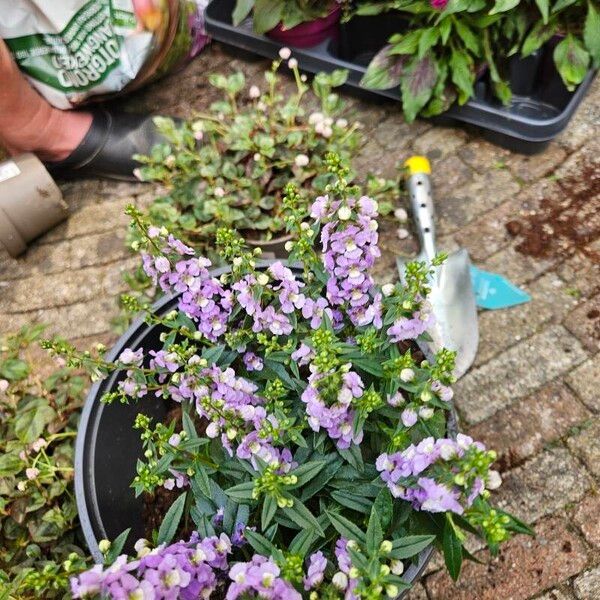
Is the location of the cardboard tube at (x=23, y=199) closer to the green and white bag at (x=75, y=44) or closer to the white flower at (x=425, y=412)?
the green and white bag at (x=75, y=44)

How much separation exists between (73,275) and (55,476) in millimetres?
858

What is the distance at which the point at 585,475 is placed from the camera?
5.54 feet

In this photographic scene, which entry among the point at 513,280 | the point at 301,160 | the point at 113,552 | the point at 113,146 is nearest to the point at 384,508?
the point at 113,552

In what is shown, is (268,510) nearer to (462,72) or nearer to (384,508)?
(384,508)

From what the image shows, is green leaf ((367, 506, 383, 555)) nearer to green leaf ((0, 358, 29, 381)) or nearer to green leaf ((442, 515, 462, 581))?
green leaf ((442, 515, 462, 581))

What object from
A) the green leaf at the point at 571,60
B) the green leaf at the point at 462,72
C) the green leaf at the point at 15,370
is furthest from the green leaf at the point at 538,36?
the green leaf at the point at 15,370

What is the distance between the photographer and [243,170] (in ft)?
6.39

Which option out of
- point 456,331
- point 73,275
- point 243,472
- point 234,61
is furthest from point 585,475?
point 234,61

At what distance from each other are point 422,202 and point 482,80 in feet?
2.18

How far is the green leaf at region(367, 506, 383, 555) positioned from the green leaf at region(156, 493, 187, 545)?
1.17 feet

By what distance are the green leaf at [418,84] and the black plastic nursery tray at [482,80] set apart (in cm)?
14

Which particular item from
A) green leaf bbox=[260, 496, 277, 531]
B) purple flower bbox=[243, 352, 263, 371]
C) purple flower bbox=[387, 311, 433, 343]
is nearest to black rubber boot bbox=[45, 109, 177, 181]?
purple flower bbox=[243, 352, 263, 371]

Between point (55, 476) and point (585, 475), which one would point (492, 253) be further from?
point (55, 476)

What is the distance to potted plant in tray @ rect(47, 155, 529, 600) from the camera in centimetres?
94
